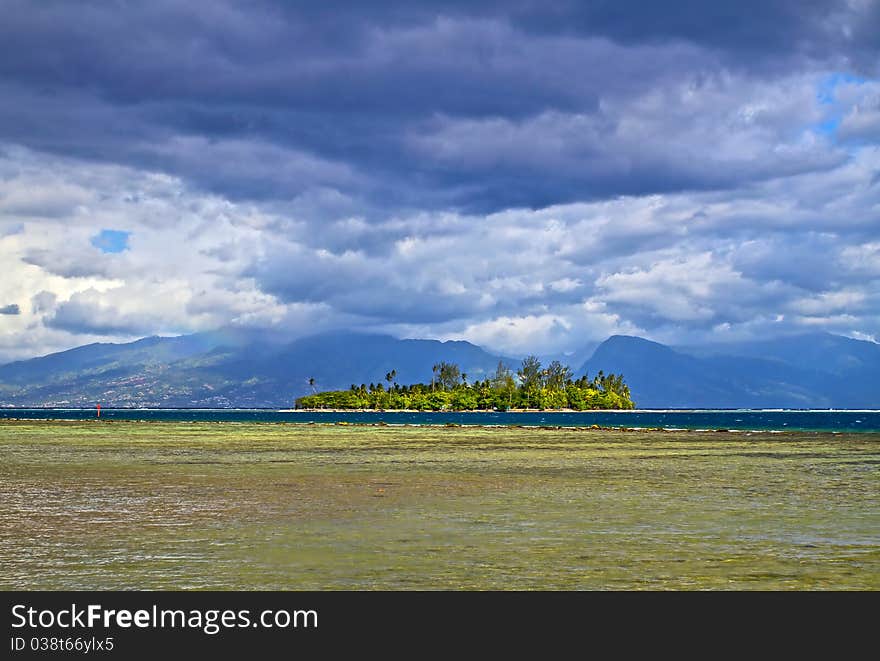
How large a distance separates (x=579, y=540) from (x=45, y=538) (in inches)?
661

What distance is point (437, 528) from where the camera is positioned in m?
30.5


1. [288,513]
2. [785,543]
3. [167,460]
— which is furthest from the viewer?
[167,460]

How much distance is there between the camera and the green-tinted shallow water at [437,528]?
2219 centimetres

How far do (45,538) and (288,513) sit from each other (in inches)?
375

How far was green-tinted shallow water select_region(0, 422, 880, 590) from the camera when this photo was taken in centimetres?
2219
